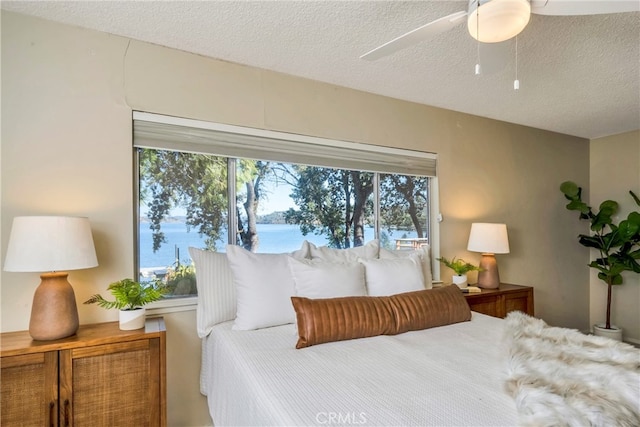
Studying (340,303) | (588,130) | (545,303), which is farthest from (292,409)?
(588,130)

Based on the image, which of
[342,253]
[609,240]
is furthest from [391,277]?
[609,240]

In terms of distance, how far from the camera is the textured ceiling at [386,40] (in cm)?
170

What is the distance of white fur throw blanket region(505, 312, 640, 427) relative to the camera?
938mm

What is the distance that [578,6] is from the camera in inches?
49.3

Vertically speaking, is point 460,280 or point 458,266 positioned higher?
point 458,266

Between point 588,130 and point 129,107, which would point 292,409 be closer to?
point 129,107

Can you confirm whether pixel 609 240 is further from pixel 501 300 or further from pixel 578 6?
pixel 578 6

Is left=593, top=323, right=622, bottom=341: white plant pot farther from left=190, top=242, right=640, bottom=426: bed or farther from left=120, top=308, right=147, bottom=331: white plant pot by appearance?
left=120, top=308, right=147, bottom=331: white plant pot

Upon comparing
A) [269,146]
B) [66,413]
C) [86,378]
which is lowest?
[66,413]

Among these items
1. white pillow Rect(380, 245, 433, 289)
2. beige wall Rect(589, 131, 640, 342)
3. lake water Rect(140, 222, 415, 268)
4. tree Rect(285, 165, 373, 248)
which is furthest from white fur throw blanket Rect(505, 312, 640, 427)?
beige wall Rect(589, 131, 640, 342)

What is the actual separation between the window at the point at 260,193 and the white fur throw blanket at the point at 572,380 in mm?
1526

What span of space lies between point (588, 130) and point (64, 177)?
16.7 feet

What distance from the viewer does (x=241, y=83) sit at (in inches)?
90.9

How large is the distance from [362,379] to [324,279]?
763mm
